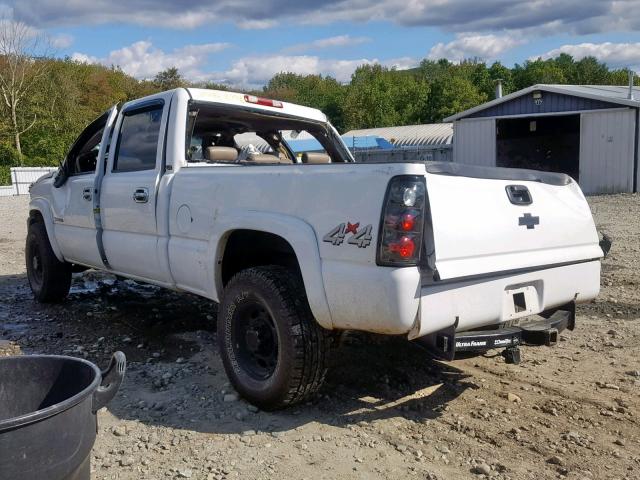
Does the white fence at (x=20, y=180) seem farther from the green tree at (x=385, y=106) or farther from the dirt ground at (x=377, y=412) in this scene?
the green tree at (x=385, y=106)

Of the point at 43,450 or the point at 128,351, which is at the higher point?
the point at 43,450

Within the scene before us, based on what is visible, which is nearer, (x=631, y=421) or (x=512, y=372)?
(x=631, y=421)

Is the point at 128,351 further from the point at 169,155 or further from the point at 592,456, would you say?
the point at 592,456

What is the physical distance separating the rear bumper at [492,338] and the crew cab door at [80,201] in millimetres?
3535

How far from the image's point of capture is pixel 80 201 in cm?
624

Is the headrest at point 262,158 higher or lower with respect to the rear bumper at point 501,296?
higher

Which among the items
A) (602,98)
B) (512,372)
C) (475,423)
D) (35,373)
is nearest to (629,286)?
(512,372)

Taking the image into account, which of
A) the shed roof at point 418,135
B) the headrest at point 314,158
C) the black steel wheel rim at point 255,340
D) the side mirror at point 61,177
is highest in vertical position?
the shed roof at point 418,135

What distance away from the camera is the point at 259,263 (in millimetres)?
4797

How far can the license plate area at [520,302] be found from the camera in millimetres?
3865

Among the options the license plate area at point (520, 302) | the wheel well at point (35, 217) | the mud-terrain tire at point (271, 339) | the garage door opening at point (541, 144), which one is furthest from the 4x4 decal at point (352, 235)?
the garage door opening at point (541, 144)

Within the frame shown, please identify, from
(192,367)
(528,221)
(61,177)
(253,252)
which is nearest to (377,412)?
(253,252)

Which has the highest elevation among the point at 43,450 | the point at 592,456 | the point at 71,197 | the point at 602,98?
the point at 602,98

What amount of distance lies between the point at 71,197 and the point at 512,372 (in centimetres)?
434
